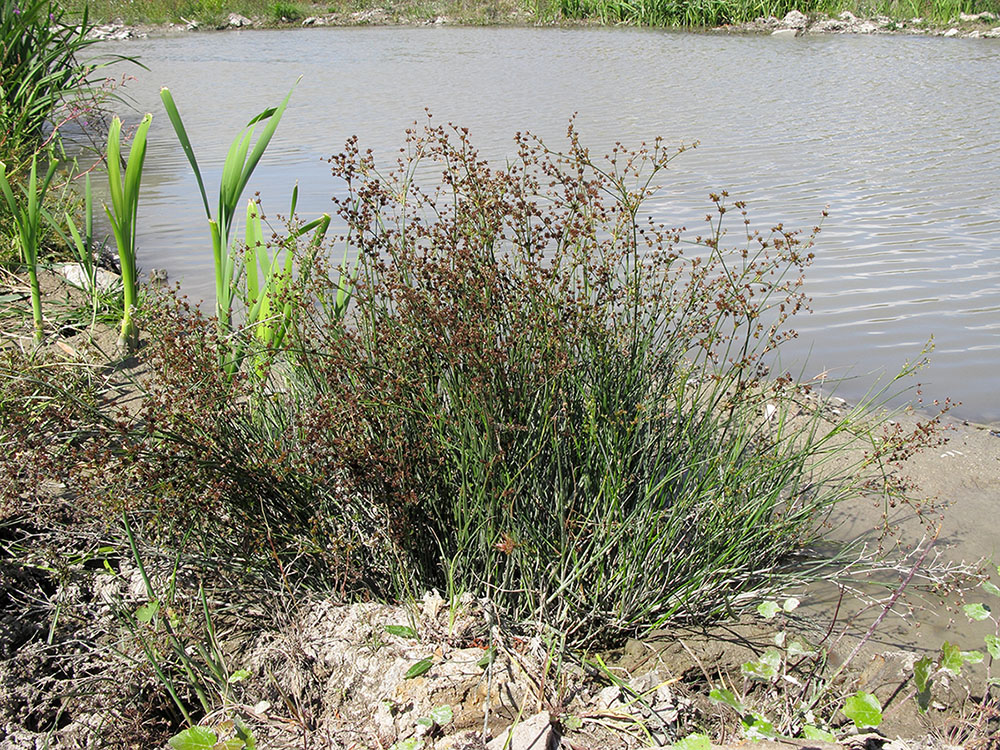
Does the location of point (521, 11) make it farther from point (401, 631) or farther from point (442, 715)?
point (442, 715)

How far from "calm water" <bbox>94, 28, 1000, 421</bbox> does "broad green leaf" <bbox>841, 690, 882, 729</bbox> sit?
2599 millimetres

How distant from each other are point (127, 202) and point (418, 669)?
2447 millimetres

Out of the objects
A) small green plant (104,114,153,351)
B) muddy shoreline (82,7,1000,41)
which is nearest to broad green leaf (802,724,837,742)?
small green plant (104,114,153,351)

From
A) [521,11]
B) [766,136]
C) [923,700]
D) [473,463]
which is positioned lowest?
[923,700]

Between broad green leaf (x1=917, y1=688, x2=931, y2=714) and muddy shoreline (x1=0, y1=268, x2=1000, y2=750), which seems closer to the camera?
broad green leaf (x1=917, y1=688, x2=931, y2=714)

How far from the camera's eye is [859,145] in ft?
28.7

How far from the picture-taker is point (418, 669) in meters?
1.89

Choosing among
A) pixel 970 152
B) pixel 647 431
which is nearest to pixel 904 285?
pixel 647 431

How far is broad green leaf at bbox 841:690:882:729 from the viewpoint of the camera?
1.68 metres

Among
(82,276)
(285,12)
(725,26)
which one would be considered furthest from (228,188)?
(285,12)

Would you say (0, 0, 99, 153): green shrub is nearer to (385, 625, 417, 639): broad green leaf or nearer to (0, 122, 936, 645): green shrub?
(0, 122, 936, 645): green shrub

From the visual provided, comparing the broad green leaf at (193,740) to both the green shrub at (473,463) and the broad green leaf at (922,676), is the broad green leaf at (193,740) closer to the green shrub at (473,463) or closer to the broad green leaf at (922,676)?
the green shrub at (473,463)

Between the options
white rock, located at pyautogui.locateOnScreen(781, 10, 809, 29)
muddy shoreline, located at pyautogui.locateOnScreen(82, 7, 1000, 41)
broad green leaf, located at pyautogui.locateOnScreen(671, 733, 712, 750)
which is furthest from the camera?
white rock, located at pyautogui.locateOnScreen(781, 10, 809, 29)

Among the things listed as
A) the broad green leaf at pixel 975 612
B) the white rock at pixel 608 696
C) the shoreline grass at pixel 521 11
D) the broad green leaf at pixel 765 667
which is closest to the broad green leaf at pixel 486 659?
the white rock at pixel 608 696
